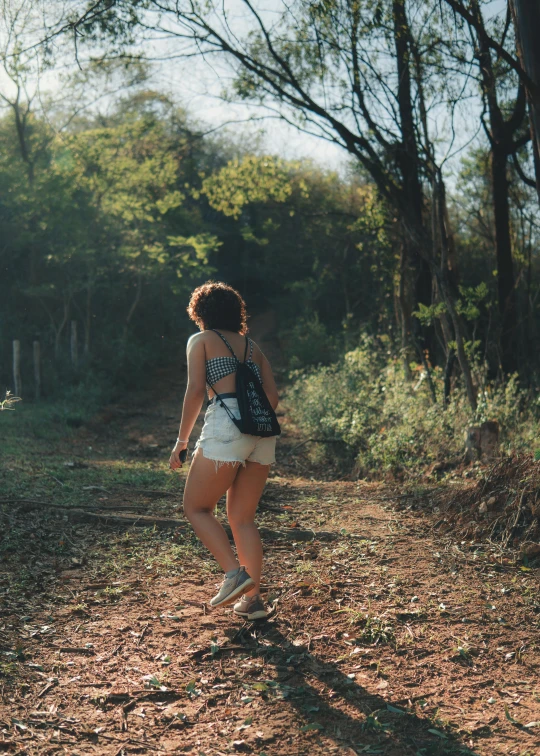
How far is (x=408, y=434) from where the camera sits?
335 inches

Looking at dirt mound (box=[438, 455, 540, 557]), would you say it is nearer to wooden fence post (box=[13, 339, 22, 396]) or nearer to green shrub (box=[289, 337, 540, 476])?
green shrub (box=[289, 337, 540, 476])

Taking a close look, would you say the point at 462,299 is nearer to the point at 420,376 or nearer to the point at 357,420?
the point at 420,376

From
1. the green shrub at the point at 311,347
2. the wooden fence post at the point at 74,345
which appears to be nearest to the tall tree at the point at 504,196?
the green shrub at the point at 311,347

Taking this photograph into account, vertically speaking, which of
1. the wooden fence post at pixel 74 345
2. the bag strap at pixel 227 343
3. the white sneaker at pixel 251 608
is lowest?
the white sneaker at pixel 251 608

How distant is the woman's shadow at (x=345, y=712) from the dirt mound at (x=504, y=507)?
2.12 meters

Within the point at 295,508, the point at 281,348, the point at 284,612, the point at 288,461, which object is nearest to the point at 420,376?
the point at 288,461

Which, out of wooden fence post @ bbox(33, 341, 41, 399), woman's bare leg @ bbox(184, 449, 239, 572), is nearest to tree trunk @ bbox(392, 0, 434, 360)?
woman's bare leg @ bbox(184, 449, 239, 572)

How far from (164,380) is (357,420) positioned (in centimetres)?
1294

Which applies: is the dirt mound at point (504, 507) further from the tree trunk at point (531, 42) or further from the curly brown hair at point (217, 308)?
the tree trunk at point (531, 42)

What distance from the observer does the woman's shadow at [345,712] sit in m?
2.89

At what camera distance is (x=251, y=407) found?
383 cm

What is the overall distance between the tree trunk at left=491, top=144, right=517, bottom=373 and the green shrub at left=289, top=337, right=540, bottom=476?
81cm

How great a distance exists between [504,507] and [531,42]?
12.3ft

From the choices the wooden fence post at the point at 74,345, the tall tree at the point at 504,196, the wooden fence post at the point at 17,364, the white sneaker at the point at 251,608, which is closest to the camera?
the white sneaker at the point at 251,608
